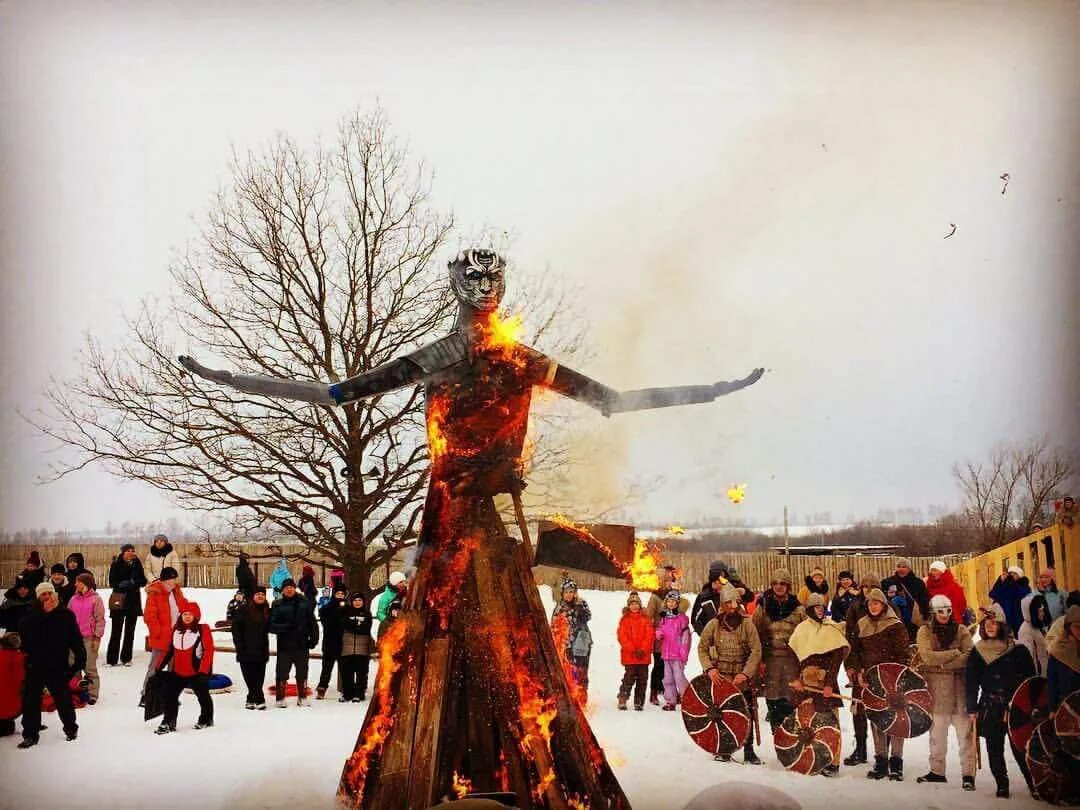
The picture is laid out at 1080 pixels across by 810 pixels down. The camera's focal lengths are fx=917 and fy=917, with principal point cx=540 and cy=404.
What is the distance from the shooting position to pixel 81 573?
9.91m

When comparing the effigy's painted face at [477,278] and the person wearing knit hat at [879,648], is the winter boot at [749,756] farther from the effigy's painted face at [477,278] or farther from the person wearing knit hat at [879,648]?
the effigy's painted face at [477,278]

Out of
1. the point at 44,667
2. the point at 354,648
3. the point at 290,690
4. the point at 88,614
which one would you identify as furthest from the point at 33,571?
the point at 354,648

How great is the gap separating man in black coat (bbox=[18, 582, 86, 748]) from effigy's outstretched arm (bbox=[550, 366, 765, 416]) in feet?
17.7

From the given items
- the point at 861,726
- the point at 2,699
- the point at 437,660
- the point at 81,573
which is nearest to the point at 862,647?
the point at 861,726

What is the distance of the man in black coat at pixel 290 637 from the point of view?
9.31m

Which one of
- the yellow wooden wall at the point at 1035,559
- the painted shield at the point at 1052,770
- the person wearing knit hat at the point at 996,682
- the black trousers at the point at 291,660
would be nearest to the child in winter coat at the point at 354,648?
the black trousers at the point at 291,660

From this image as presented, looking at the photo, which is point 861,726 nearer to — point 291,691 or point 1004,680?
point 1004,680

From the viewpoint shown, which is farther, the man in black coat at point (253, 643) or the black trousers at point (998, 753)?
the man in black coat at point (253, 643)

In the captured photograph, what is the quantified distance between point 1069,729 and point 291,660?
6.97m

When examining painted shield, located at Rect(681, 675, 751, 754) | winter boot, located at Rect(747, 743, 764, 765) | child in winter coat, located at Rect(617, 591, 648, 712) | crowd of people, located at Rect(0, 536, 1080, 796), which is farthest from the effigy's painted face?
child in winter coat, located at Rect(617, 591, 648, 712)

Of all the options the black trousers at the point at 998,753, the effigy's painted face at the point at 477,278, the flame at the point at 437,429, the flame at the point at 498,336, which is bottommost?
the black trousers at the point at 998,753

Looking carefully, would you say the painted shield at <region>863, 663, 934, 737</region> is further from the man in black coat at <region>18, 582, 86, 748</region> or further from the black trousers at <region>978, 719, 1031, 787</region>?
the man in black coat at <region>18, 582, 86, 748</region>

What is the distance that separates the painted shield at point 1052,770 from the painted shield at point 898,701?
0.73m

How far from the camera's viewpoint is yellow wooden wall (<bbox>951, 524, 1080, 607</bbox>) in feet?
30.2
